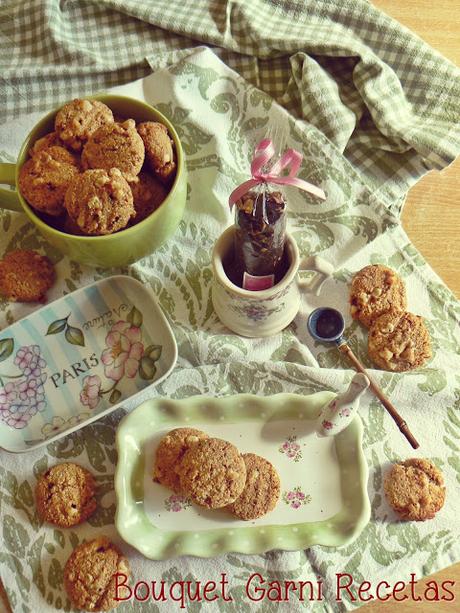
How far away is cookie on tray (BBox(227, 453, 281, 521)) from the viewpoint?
78 centimetres

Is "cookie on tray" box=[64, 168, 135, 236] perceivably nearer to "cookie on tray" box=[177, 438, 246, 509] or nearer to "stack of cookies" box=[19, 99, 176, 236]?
"stack of cookies" box=[19, 99, 176, 236]

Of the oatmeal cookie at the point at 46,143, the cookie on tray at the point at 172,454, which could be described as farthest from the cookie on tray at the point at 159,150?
the cookie on tray at the point at 172,454

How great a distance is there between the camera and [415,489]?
2.63ft

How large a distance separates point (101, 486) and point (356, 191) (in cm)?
54

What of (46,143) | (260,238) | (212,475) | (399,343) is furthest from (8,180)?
(399,343)

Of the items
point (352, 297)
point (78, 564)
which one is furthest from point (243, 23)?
point (78, 564)

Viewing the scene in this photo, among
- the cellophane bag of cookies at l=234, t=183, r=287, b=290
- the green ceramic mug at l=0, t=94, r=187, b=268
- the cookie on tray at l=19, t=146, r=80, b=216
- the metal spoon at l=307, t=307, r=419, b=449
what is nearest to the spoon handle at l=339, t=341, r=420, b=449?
the metal spoon at l=307, t=307, r=419, b=449

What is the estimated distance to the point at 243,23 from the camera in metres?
1.03

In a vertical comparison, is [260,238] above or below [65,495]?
above

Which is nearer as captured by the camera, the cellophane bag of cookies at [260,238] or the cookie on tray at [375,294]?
the cellophane bag of cookies at [260,238]

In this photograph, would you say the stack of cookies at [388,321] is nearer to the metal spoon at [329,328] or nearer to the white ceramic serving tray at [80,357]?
the metal spoon at [329,328]

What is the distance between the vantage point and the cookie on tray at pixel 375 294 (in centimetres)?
89

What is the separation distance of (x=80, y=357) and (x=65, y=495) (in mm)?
185

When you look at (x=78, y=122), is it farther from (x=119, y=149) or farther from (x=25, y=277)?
(x=25, y=277)
